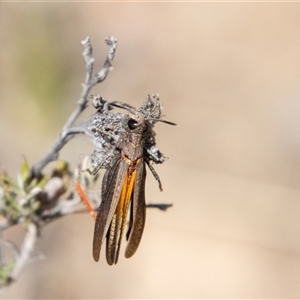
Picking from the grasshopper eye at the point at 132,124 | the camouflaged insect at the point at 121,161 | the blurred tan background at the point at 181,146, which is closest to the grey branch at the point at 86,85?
the camouflaged insect at the point at 121,161

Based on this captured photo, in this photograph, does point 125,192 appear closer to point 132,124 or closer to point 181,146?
point 132,124

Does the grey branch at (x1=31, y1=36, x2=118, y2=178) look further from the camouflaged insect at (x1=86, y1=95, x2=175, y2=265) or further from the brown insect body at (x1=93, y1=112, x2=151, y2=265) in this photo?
the brown insect body at (x1=93, y1=112, x2=151, y2=265)

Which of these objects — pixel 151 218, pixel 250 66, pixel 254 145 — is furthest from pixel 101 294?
pixel 250 66

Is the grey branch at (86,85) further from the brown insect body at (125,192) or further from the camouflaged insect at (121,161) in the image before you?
the brown insect body at (125,192)

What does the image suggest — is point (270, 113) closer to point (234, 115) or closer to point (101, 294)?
point (234, 115)

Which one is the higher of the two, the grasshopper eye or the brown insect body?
the grasshopper eye

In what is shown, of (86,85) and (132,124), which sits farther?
(132,124)

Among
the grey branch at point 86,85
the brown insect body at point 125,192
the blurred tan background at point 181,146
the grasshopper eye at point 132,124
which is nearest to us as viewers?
the grey branch at point 86,85

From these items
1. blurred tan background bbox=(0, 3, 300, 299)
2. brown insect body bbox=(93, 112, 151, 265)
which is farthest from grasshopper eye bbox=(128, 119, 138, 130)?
blurred tan background bbox=(0, 3, 300, 299)

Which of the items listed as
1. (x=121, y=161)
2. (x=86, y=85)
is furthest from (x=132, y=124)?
(x=86, y=85)
